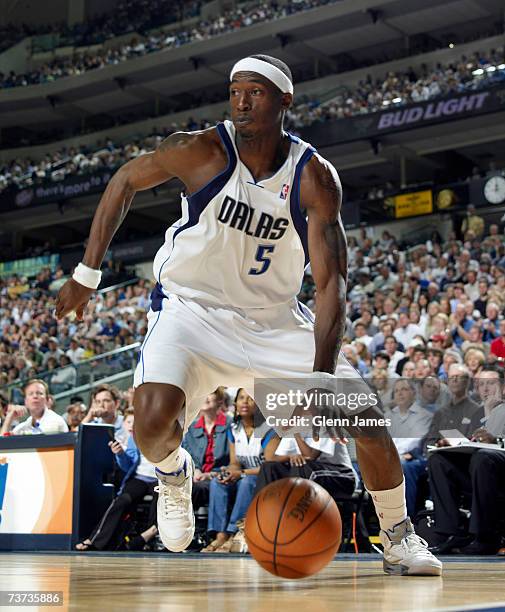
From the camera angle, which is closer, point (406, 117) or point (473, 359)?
point (473, 359)

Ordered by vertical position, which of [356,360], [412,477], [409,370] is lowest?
[412,477]

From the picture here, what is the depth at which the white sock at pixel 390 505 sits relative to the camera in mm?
4094

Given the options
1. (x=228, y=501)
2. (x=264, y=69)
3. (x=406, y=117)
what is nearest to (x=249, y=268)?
(x=264, y=69)

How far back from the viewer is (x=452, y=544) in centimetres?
680

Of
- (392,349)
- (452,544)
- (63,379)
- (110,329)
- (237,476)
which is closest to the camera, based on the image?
(452,544)

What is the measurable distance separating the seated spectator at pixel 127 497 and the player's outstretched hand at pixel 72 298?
13.7ft

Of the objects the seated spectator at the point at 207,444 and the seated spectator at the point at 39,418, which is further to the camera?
the seated spectator at the point at 39,418

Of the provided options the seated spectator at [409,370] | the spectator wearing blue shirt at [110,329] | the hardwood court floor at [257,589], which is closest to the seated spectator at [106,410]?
the seated spectator at [409,370]

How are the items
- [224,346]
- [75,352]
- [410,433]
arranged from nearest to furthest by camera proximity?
[224,346]
[410,433]
[75,352]

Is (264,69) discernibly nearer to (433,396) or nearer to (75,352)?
(433,396)

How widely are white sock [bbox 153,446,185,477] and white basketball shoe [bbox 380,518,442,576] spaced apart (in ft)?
3.27

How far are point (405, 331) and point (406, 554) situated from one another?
851 cm

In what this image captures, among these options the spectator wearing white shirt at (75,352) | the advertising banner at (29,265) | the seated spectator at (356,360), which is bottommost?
the seated spectator at (356,360)

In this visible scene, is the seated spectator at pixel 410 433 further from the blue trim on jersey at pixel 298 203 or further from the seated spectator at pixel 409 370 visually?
the blue trim on jersey at pixel 298 203
